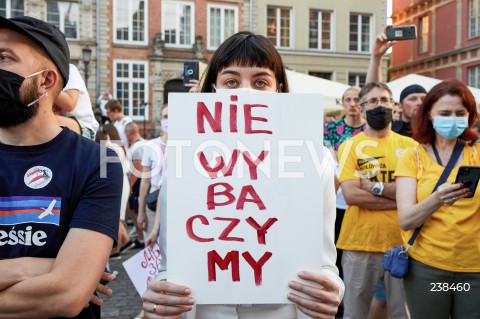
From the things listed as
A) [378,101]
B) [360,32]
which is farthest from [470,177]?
[360,32]

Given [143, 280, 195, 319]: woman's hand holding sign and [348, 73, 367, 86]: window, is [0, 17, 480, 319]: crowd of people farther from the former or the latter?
[348, 73, 367, 86]: window

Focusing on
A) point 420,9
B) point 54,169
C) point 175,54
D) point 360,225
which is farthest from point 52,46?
point 420,9

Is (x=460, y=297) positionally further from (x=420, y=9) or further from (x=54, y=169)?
(x=420, y=9)

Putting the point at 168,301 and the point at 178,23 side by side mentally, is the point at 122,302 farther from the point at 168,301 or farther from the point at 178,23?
the point at 178,23

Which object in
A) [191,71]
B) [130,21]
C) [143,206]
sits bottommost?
[143,206]

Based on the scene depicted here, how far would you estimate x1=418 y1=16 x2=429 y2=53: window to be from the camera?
2803cm

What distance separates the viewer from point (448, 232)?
2.95 m

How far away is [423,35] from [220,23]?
479 inches

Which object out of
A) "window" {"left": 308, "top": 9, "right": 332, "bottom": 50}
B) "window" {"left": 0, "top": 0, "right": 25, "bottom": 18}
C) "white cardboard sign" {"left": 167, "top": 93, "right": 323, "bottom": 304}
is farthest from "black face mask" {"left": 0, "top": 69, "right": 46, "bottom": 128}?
"window" {"left": 308, "top": 9, "right": 332, "bottom": 50}

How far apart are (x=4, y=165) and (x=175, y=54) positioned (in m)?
22.6

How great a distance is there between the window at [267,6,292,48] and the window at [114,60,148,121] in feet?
22.3

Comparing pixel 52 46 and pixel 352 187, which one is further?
pixel 352 187

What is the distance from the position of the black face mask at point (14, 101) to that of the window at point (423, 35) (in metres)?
29.1

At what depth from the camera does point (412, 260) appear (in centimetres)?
310
